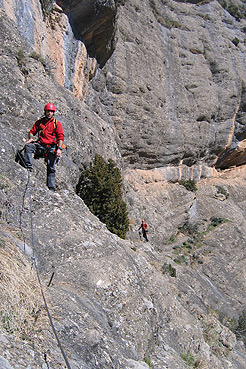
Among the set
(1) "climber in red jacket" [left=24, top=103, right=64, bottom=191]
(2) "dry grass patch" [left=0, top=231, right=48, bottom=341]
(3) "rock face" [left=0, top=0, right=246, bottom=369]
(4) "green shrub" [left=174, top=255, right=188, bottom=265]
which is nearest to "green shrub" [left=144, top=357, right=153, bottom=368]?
(3) "rock face" [left=0, top=0, right=246, bottom=369]

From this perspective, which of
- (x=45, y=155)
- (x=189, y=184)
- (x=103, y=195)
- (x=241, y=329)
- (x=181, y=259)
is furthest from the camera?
(x=189, y=184)

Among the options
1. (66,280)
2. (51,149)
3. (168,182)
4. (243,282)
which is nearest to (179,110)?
(168,182)

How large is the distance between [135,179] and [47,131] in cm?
1348

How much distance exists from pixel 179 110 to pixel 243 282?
1281cm

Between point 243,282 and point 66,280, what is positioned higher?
point 66,280

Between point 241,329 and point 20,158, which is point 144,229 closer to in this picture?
point 241,329

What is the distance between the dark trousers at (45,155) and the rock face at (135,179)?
26cm

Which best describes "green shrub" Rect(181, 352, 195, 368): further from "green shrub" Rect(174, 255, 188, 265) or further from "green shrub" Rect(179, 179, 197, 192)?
"green shrub" Rect(179, 179, 197, 192)

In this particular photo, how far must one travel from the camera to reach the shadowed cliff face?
15.9 meters

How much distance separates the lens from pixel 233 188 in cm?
2783

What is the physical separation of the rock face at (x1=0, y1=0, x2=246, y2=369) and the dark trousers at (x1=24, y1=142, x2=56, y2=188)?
260 mm

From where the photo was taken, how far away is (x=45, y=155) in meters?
7.96

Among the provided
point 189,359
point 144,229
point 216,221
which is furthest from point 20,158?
point 216,221

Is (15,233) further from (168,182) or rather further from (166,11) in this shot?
(166,11)
